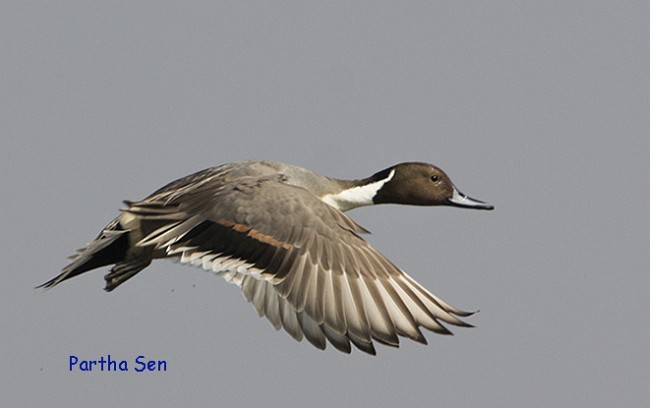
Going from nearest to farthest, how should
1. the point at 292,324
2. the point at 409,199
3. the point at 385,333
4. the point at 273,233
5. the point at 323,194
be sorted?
the point at 385,333 < the point at 273,233 < the point at 292,324 < the point at 323,194 < the point at 409,199

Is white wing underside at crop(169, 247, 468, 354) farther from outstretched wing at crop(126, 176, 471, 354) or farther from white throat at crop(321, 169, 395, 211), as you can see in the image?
white throat at crop(321, 169, 395, 211)

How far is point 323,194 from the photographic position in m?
7.43

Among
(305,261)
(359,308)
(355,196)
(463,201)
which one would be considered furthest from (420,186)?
(359,308)

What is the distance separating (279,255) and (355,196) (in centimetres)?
197

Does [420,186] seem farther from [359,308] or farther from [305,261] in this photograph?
[359,308]

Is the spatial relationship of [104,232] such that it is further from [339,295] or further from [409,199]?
[409,199]

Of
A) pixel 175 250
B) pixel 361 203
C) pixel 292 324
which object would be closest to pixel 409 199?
pixel 361 203

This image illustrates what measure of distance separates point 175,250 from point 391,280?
1296 mm

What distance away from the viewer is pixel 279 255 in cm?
579

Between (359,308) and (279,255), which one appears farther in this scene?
(279,255)

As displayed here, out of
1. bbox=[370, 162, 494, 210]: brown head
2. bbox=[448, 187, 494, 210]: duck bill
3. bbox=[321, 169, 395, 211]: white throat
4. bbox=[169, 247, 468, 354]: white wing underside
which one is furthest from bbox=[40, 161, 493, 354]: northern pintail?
bbox=[448, 187, 494, 210]: duck bill

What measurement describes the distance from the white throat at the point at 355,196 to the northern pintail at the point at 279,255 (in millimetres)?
500

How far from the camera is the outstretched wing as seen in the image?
554cm

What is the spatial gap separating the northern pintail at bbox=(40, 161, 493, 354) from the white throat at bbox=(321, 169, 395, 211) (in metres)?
0.50
